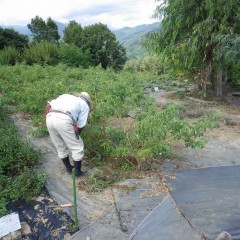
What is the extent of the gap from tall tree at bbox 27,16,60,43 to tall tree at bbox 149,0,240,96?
20.6 metres

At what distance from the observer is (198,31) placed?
8.45 meters

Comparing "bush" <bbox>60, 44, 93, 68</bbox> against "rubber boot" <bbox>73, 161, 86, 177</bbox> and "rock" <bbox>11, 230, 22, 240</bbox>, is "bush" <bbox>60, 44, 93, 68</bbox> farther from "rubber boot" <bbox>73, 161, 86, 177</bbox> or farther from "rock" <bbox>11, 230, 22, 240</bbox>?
"rock" <bbox>11, 230, 22, 240</bbox>

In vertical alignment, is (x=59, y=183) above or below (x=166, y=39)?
below

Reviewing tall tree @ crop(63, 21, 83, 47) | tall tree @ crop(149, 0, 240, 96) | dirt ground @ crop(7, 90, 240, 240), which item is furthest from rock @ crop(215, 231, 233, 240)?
tall tree @ crop(63, 21, 83, 47)

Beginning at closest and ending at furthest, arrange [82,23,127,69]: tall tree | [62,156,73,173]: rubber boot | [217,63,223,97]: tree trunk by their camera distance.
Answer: [62,156,73,173]: rubber boot, [217,63,223,97]: tree trunk, [82,23,127,69]: tall tree

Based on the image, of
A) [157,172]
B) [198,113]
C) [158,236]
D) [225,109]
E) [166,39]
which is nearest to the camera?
[158,236]

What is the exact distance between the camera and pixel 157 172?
4.53 metres

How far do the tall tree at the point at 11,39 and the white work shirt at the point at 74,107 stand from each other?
19.7 meters

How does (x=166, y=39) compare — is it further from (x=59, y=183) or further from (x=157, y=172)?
(x=59, y=183)

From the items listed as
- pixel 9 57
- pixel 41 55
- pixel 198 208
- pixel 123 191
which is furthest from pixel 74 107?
pixel 9 57

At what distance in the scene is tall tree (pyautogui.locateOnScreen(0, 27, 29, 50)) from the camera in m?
22.5

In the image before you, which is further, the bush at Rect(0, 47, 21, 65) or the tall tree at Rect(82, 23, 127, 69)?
the tall tree at Rect(82, 23, 127, 69)

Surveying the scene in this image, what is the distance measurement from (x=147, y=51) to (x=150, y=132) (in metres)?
6.32

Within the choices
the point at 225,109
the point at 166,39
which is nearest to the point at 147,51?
the point at 166,39
